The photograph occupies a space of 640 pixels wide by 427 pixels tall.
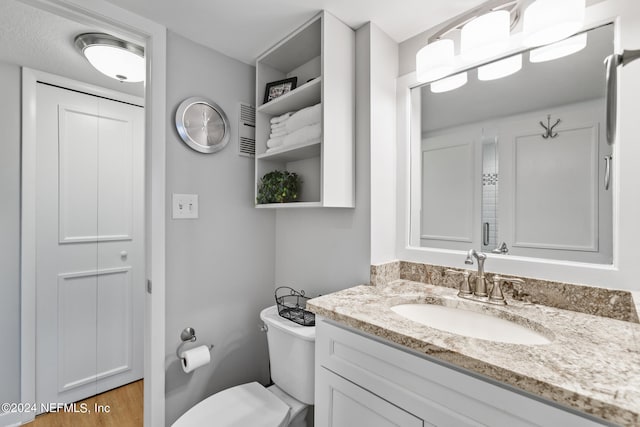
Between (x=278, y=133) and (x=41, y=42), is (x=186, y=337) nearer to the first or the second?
(x=278, y=133)

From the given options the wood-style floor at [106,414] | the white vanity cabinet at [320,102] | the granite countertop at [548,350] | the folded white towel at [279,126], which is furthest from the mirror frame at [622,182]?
the wood-style floor at [106,414]

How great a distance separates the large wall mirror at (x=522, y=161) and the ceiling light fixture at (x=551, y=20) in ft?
0.36

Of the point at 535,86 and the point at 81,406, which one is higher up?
the point at 535,86

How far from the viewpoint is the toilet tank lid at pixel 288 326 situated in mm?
1166

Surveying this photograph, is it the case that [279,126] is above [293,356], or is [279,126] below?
above

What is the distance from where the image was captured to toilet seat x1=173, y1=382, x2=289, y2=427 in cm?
112

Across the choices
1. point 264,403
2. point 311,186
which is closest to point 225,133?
point 311,186

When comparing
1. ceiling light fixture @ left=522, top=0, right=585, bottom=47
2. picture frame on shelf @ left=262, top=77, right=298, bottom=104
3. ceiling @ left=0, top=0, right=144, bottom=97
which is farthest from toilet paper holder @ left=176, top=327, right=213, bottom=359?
ceiling light fixture @ left=522, top=0, right=585, bottom=47

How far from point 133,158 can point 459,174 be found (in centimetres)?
217

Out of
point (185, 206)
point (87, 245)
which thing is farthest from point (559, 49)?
point (87, 245)

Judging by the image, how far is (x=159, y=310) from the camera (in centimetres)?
133

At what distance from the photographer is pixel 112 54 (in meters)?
1.49

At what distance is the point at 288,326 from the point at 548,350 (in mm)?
910

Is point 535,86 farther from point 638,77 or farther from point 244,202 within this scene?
point 244,202
